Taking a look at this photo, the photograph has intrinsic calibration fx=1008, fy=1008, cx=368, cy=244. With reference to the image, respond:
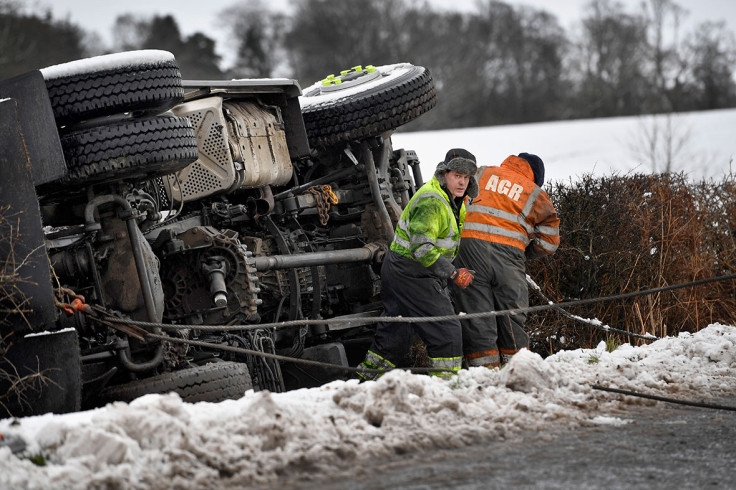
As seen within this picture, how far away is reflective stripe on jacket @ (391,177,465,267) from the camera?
7055mm

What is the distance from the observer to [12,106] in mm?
5367

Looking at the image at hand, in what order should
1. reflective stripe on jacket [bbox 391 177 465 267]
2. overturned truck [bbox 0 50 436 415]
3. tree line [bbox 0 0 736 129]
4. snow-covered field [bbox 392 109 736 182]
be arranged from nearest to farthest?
overturned truck [bbox 0 50 436 415], reflective stripe on jacket [bbox 391 177 465 267], snow-covered field [bbox 392 109 736 182], tree line [bbox 0 0 736 129]

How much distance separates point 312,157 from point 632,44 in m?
33.4

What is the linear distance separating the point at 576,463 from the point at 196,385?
2583 mm

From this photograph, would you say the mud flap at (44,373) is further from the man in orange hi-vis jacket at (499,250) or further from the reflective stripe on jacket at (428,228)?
the man in orange hi-vis jacket at (499,250)

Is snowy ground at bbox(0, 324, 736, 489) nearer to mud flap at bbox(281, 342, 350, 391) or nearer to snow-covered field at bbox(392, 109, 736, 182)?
mud flap at bbox(281, 342, 350, 391)

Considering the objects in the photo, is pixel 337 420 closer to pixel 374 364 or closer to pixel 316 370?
pixel 374 364

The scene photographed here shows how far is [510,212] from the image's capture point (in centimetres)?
779

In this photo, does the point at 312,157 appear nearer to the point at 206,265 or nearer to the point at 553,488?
the point at 206,265

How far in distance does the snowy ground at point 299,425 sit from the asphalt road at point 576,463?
0.46ft

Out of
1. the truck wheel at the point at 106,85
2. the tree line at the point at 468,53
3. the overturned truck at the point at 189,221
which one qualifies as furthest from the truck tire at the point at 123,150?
the tree line at the point at 468,53

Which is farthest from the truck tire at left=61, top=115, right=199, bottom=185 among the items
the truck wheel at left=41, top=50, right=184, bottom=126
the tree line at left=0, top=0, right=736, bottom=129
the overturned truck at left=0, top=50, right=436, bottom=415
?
the tree line at left=0, top=0, right=736, bottom=129

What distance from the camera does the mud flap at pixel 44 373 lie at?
530 cm

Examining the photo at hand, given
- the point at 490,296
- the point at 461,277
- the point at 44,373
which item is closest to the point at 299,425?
the point at 44,373
